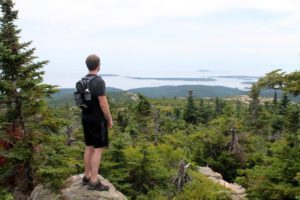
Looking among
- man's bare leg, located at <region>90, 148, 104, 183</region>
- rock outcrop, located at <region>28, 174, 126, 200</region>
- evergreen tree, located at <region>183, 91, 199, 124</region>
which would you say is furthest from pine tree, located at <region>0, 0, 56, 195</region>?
evergreen tree, located at <region>183, 91, 199, 124</region>

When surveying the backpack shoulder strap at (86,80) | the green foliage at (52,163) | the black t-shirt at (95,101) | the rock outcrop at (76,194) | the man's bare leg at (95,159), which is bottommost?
the rock outcrop at (76,194)

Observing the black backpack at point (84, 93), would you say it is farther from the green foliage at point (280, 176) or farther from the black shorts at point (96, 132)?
the green foliage at point (280, 176)

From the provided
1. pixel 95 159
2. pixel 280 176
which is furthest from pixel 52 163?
pixel 280 176

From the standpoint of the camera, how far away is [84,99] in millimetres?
8484

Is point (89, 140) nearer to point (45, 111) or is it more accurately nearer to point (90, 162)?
point (90, 162)

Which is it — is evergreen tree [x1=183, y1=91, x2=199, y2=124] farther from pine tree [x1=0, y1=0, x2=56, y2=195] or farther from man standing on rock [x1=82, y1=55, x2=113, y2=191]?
man standing on rock [x1=82, y1=55, x2=113, y2=191]

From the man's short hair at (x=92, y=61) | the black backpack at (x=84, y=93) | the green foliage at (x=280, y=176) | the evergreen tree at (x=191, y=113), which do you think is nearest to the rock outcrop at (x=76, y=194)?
A: the black backpack at (x=84, y=93)

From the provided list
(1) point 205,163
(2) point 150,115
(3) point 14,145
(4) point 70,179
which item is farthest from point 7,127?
(2) point 150,115

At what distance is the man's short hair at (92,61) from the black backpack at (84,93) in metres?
0.22

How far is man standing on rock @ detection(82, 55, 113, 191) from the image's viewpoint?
8.34 meters

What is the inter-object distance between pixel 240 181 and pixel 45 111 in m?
8.93

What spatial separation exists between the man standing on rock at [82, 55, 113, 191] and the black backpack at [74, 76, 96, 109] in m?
0.05

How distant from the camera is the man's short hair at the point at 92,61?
8.31 m

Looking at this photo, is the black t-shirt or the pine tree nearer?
the black t-shirt
